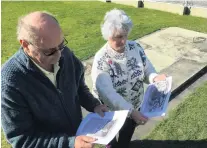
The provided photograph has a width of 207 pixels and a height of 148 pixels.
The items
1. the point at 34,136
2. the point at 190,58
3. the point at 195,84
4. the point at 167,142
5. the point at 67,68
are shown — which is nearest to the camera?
the point at 34,136

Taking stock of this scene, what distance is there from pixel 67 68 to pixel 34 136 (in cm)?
60

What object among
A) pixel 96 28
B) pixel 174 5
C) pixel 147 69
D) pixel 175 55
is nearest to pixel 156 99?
pixel 147 69

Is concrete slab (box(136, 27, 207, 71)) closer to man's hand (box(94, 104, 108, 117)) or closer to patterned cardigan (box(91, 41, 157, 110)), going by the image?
patterned cardigan (box(91, 41, 157, 110))

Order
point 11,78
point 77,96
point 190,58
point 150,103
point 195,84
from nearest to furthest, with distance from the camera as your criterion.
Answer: point 11,78 < point 77,96 < point 150,103 < point 195,84 < point 190,58

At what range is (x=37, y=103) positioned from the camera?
2.37 metres

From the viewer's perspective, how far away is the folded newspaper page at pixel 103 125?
2539 millimetres

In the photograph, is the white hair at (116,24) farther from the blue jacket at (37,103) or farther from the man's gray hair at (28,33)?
the man's gray hair at (28,33)

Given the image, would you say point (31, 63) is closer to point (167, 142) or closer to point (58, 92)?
A: point (58, 92)

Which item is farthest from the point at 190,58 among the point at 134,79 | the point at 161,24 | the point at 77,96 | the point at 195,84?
the point at 77,96

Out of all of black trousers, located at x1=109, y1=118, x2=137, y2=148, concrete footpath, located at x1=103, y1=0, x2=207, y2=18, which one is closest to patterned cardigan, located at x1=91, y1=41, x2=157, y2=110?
black trousers, located at x1=109, y1=118, x2=137, y2=148

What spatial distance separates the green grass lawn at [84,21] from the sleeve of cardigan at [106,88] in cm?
335

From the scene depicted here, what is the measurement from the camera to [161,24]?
8.47 metres

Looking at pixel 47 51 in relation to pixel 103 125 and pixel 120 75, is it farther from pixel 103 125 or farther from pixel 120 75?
pixel 120 75

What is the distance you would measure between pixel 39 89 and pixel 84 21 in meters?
6.65
